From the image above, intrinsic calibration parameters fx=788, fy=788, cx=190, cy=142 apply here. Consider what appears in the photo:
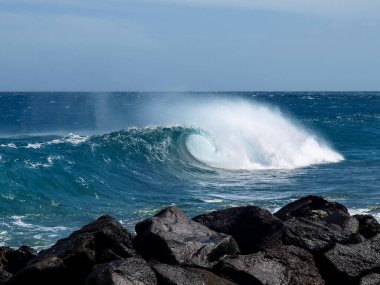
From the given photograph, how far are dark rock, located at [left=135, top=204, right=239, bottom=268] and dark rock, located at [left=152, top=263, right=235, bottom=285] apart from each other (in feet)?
1.79

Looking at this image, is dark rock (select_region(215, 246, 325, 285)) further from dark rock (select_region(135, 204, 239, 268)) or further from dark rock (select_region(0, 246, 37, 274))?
dark rock (select_region(0, 246, 37, 274))

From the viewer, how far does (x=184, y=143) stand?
3198 cm

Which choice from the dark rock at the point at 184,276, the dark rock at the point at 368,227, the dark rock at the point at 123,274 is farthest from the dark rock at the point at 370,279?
the dark rock at the point at 123,274

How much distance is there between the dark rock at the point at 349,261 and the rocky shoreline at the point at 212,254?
12 mm

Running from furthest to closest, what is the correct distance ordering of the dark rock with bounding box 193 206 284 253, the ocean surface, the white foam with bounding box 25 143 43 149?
the white foam with bounding box 25 143 43 149 < the ocean surface < the dark rock with bounding box 193 206 284 253

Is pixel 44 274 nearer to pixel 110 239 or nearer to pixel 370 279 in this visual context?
pixel 110 239

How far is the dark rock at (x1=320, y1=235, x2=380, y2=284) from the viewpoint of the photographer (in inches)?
356

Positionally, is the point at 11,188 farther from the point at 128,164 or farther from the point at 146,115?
the point at 146,115

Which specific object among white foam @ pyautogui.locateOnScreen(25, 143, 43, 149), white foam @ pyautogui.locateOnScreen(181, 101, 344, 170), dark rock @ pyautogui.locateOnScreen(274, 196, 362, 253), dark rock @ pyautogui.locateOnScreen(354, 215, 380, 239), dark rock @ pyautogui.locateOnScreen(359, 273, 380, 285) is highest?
dark rock @ pyautogui.locateOnScreen(274, 196, 362, 253)

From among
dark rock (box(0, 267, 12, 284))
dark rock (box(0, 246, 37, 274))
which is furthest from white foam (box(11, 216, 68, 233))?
dark rock (box(0, 267, 12, 284))

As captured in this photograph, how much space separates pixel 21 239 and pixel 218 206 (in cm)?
562

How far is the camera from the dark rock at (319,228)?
32.2 feet

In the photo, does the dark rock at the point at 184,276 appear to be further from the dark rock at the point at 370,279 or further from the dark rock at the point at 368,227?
the dark rock at the point at 368,227

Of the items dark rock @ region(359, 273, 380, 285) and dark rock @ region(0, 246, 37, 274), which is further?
dark rock @ region(0, 246, 37, 274)
